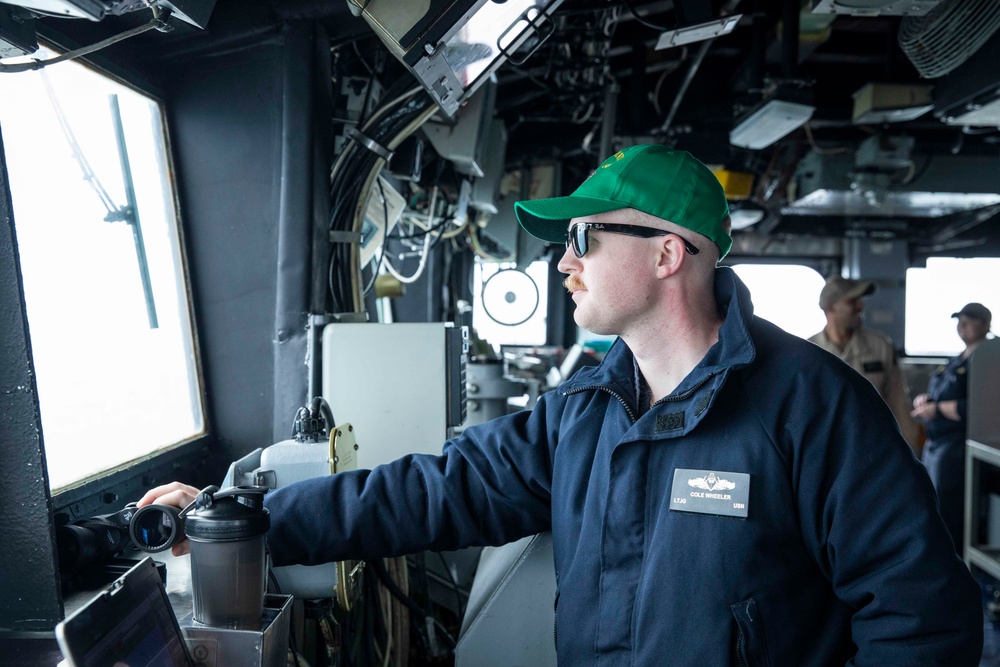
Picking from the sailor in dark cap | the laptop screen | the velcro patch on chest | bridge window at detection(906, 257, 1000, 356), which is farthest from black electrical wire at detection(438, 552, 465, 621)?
bridge window at detection(906, 257, 1000, 356)

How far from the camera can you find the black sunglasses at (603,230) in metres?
1.44

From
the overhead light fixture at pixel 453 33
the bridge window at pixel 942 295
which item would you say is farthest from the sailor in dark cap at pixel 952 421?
the bridge window at pixel 942 295

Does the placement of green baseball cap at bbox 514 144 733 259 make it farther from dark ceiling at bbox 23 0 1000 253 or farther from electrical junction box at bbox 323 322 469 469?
dark ceiling at bbox 23 0 1000 253

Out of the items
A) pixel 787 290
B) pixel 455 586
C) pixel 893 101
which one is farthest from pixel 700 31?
pixel 787 290

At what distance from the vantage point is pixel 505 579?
5.36 feet

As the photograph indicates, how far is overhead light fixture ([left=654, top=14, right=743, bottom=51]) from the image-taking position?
7.36ft

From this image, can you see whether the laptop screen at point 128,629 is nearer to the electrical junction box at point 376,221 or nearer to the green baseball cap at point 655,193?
the green baseball cap at point 655,193

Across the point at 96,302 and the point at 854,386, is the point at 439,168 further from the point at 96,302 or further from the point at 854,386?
the point at 854,386

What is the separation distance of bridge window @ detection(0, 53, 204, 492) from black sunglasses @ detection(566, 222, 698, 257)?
99 cm

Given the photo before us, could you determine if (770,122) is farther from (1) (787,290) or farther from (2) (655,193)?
(1) (787,290)

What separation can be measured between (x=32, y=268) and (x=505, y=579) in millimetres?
1175

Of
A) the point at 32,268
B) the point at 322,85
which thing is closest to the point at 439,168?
the point at 322,85

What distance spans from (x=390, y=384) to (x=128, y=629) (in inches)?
48.2

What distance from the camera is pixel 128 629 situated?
882mm
